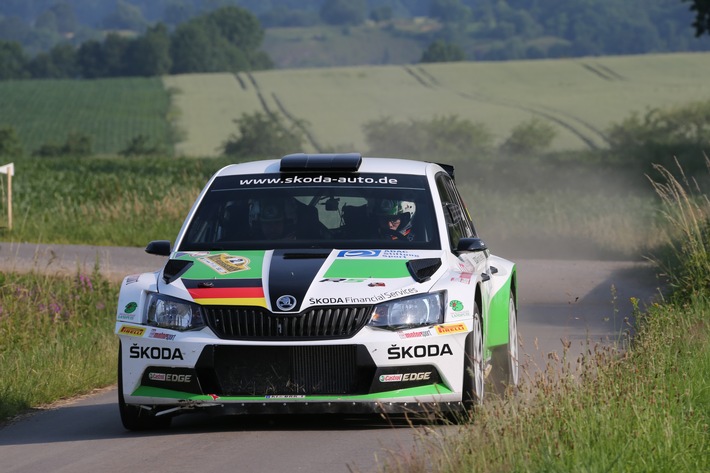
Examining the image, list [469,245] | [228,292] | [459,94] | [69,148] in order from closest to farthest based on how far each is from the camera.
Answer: [228,292] → [469,245] → [69,148] → [459,94]

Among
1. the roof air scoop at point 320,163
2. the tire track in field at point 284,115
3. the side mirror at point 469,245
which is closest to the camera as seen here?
the side mirror at point 469,245

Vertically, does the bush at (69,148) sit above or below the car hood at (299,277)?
below

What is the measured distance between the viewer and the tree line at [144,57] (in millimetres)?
163000

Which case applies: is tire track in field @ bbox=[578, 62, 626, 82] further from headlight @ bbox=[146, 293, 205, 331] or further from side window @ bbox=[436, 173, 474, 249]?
headlight @ bbox=[146, 293, 205, 331]

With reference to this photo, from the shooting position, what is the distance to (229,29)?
184 m

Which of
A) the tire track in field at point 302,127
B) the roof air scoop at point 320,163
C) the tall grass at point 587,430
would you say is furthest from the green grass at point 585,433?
the tire track in field at point 302,127

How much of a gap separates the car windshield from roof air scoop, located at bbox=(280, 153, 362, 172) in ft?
0.19

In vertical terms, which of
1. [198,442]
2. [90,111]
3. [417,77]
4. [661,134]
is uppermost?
[198,442]

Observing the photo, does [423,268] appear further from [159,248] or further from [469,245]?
[159,248]

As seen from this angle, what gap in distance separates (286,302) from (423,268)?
93cm

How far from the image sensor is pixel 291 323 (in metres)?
8.37

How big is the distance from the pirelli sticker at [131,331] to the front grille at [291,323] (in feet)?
1.65

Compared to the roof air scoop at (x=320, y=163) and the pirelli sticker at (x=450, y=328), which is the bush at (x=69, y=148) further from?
the pirelli sticker at (x=450, y=328)

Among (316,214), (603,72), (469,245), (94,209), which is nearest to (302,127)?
(603,72)
